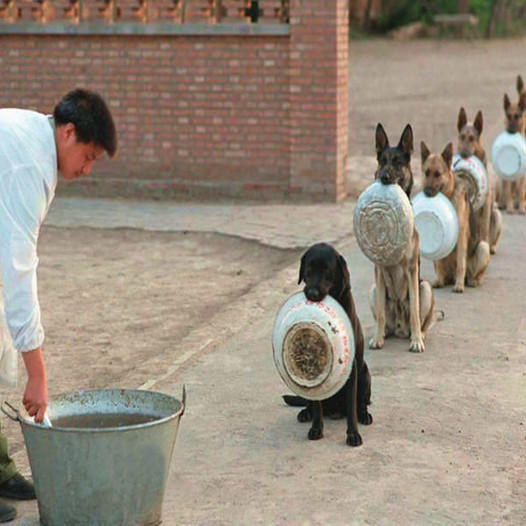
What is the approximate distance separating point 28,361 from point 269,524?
133 centimetres

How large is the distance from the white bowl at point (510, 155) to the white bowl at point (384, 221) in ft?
18.7

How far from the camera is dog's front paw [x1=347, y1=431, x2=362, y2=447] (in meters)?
6.14

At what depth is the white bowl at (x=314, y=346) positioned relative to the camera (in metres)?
5.96

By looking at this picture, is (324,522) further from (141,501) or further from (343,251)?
(343,251)

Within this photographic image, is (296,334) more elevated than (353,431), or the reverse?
(296,334)

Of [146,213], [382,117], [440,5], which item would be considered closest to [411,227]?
[146,213]

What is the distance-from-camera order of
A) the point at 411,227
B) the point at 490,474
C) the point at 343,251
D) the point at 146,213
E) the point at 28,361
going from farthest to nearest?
the point at 146,213 → the point at 343,251 → the point at 411,227 → the point at 490,474 → the point at 28,361

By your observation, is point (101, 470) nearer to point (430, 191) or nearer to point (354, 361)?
Answer: point (354, 361)

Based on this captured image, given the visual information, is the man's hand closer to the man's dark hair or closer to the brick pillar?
the man's dark hair

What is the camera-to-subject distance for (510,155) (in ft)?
42.8

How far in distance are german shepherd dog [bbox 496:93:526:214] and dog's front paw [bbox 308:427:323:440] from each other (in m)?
7.32

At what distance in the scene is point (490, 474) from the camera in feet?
18.9

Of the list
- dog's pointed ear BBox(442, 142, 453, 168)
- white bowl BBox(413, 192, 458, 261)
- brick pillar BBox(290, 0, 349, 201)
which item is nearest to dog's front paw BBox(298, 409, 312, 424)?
white bowl BBox(413, 192, 458, 261)

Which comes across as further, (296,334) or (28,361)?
(296,334)
